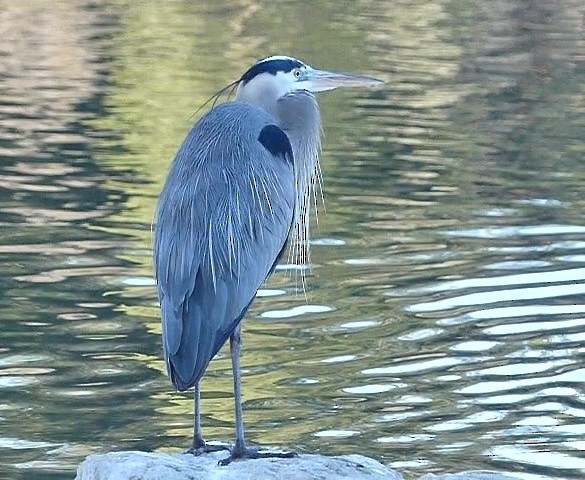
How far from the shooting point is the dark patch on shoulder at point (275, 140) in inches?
223

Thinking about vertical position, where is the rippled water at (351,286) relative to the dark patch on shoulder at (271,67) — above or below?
below

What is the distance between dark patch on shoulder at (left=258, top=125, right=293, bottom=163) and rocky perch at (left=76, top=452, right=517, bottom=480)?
1.19m

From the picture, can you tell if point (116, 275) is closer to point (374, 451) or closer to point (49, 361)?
point (49, 361)

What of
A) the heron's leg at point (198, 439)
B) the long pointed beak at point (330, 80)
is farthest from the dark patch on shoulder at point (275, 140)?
the heron's leg at point (198, 439)

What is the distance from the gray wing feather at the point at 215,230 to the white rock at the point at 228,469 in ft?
0.93

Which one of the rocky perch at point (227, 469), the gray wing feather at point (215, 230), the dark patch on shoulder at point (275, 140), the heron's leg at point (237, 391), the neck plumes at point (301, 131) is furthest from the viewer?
the neck plumes at point (301, 131)

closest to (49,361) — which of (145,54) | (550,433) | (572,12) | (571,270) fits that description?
(550,433)

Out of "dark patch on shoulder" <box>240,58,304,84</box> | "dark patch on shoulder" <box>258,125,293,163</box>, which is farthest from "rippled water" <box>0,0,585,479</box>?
"dark patch on shoulder" <box>240,58,304,84</box>

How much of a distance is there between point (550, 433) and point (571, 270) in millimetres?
2748

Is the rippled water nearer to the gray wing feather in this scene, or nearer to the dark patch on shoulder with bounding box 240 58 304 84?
the gray wing feather

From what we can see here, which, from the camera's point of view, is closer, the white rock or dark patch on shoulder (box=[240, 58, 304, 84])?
the white rock

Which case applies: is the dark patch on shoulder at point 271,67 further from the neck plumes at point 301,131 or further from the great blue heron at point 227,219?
the neck plumes at point 301,131

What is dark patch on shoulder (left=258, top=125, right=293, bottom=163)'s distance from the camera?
18.6ft

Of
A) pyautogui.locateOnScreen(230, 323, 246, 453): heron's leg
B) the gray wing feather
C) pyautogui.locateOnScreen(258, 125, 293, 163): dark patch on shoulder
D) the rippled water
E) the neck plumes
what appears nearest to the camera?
the gray wing feather
